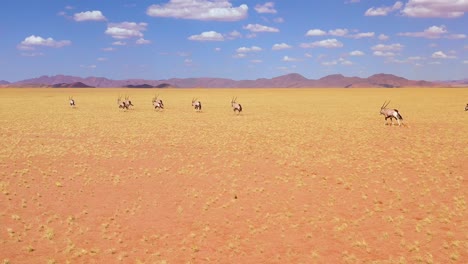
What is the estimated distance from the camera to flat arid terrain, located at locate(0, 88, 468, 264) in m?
9.39

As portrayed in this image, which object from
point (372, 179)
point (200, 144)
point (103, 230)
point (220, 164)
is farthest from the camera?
point (200, 144)

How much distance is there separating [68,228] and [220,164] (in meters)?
7.97

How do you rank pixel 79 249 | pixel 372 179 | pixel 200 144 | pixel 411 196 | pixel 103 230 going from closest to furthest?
pixel 79 249 → pixel 103 230 → pixel 411 196 → pixel 372 179 → pixel 200 144

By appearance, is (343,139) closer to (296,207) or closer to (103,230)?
(296,207)

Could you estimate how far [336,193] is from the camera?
13.5 m

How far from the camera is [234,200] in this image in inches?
508

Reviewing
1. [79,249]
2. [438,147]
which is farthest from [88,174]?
[438,147]

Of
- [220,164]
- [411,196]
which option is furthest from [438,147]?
[220,164]

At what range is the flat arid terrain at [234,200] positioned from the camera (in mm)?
9391

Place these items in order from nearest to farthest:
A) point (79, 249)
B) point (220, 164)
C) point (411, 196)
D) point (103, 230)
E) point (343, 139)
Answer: point (79, 249) → point (103, 230) → point (411, 196) → point (220, 164) → point (343, 139)

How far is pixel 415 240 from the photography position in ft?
32.1

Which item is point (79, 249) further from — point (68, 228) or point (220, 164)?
point (220, 164)

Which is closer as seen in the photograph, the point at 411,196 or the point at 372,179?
the point at 411,196

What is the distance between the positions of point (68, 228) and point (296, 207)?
20.4ft
